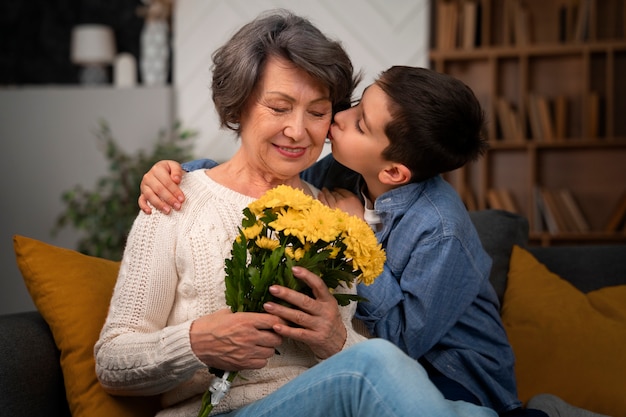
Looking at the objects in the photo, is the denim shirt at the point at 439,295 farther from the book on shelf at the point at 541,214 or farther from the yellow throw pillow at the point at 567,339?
the book on shelf at the point at 541,214

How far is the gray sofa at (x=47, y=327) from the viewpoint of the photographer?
189 cm

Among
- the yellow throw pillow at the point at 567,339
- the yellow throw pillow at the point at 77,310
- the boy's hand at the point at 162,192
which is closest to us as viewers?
the boy's hand at the point at 162,192

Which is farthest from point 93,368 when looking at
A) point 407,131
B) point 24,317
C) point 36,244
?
point 407,131

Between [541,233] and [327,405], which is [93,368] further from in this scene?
[541,233]

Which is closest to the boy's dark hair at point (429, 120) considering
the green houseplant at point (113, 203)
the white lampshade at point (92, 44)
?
the green houseplant at point (113, 203)

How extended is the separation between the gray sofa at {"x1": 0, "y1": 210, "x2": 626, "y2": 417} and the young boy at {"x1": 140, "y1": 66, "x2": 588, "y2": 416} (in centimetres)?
46

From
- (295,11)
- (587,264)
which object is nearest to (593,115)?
(295,11)

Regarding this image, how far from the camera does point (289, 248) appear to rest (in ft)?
5.11

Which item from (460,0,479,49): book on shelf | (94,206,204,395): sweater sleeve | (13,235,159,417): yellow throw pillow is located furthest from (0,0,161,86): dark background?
(94,206,204,395): sweater sleeve

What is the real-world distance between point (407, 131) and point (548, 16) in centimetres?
383

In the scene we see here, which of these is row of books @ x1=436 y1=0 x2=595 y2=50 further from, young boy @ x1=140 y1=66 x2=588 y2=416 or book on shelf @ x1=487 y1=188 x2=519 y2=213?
young boy @ x1=140 y1=66 x2=588 y2=416

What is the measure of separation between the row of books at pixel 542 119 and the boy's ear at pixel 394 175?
3.48m

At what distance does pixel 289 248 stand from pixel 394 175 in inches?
22.3

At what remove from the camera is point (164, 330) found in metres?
1.70
